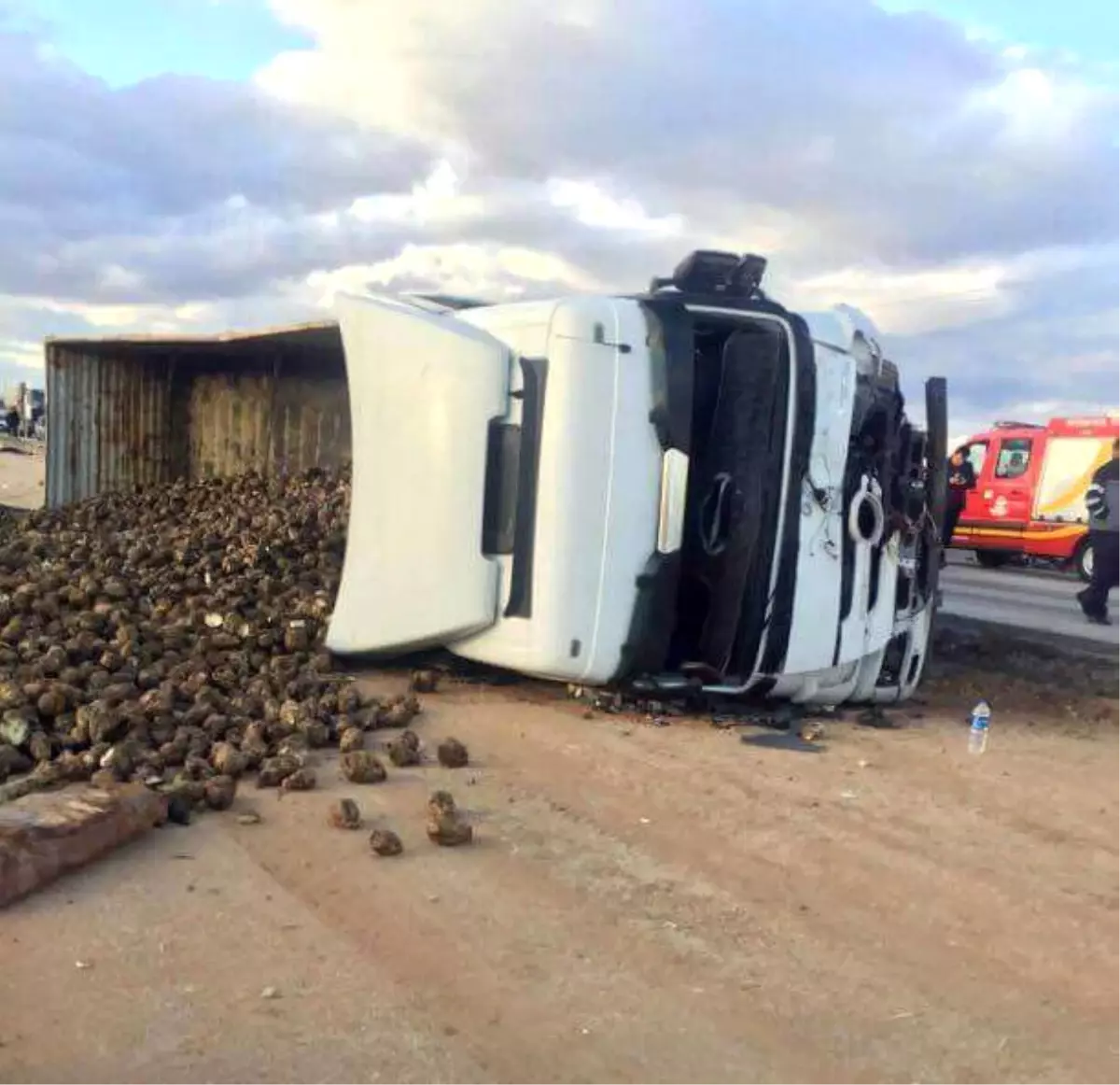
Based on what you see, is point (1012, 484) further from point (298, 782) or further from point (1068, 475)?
point (298, 782)

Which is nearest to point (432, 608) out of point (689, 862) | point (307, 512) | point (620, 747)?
point (620, 747)

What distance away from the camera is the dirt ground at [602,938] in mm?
2547

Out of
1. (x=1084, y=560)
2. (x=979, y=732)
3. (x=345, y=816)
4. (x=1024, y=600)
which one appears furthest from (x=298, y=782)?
(x=1084, y=560)

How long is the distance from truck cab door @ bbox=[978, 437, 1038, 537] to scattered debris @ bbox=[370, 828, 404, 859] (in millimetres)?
14194

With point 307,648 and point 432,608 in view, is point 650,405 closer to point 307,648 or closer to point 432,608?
point 432,608

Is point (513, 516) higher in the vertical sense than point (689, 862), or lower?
higher

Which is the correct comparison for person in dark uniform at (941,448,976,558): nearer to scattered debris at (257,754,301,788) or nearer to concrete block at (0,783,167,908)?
scattered debris at (257,754,301,788)

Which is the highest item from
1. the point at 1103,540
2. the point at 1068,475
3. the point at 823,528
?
the point at 1068,475

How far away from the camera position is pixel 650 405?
489 cm

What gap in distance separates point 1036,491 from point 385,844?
A: 14.3 m

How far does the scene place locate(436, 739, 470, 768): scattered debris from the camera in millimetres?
4426

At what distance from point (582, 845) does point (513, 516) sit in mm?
1589

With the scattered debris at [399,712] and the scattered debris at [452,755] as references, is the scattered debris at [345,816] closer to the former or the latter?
the scattered debris at [452,755]

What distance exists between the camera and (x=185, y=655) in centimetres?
543
